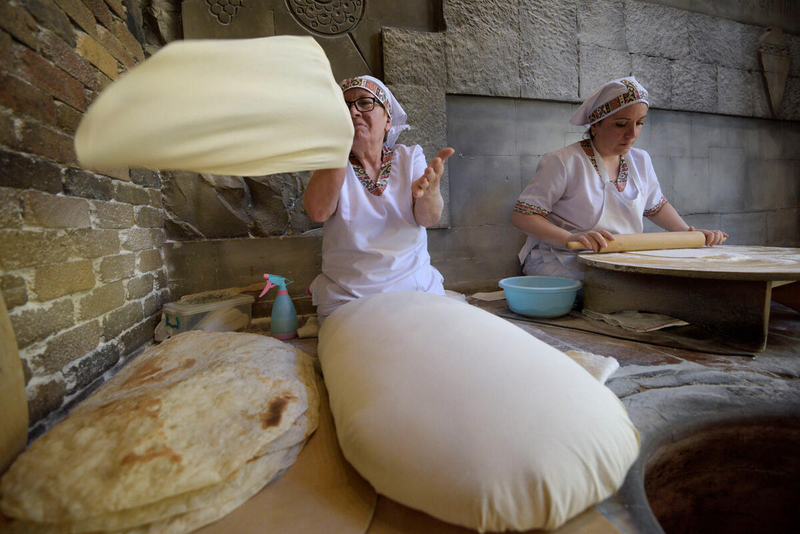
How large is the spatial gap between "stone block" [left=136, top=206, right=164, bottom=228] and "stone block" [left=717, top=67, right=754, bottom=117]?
5090 mm

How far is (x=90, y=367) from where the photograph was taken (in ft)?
4.91

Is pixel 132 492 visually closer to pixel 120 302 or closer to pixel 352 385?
pixel 352 385

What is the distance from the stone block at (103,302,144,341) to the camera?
1.65 metres

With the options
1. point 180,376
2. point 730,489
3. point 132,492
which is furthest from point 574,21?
point 132,492

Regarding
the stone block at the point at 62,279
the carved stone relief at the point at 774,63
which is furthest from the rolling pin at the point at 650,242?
the carved stone relief at the point at 774,63

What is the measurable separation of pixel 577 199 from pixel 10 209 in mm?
2758

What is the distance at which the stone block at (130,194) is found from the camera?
1.84 m

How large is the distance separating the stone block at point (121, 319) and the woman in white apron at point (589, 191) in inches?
92.9

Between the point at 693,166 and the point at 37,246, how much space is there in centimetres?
491

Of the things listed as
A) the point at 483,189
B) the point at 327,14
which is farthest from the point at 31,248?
the point at 483,189

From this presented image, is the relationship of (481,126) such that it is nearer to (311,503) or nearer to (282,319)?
(282,319)

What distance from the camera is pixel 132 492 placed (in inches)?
30.8

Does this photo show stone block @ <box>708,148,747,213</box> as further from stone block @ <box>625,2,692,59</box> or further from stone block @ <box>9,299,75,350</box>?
stone block @ <box>9,299,75,350</box>

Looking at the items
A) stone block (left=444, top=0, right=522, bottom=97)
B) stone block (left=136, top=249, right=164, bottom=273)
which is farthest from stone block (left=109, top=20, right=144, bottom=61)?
stone block (left=444, top=0, right=522, bottom=97)
